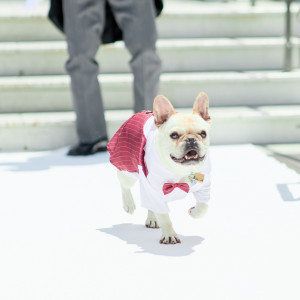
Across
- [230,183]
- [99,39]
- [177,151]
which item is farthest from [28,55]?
[177,151]

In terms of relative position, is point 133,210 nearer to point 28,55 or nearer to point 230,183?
point 230,183

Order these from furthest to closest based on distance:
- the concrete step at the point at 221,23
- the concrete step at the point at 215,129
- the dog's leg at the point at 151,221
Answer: the concrete step at the point at 221,23, the concrete step at the point at 215,129, the dog's leg at the point at 151,221

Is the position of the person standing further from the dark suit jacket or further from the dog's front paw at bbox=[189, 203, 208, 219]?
the dog's front paw at bbox=[189, 203, 208, 219]

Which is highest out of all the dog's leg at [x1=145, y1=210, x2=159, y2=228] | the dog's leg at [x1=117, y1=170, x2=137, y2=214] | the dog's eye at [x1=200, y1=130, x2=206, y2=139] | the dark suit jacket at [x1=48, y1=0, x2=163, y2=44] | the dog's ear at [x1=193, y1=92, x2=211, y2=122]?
the dark suit jacket at [x1=48, y1=0, x2=163, y2=44]

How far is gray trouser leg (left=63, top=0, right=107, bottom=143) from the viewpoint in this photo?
132 inches

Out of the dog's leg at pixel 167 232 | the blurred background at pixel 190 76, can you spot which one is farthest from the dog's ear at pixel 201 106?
the blurred background at pixel 190 76

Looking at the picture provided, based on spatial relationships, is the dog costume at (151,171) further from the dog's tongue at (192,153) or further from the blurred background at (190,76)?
the blurred background at (190,76)

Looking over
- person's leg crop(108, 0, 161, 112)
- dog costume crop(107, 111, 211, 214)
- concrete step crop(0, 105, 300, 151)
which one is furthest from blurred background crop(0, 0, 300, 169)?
dog costume crop(107, 111, 211, 214)

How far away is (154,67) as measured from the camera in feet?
11.3

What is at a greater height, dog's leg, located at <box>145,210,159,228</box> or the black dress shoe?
dog's leg, located at <box>145,210,159,228</box>

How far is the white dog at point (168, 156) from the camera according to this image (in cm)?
183

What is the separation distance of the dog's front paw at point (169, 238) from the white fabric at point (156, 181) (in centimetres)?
10

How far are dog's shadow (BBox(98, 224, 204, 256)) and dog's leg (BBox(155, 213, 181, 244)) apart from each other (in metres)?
0.02

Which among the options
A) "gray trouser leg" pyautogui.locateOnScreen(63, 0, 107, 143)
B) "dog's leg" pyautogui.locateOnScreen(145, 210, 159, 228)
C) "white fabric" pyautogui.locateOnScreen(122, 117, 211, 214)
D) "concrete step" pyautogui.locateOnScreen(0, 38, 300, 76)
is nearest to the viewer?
"white fabric" pyautogui.locateOnScreen(122, 117, 211, 214)
